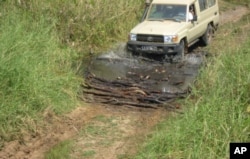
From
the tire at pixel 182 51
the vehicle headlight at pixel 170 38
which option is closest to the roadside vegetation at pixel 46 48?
the vehicle headlight at pixel 170 38

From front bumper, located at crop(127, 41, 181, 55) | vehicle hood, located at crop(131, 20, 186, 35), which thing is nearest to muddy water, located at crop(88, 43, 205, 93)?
front bumper, located at crop(127, 41, 181, 55)

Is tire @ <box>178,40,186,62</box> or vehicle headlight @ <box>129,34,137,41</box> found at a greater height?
vehicle headlight @ <box>129,34,137,41</box>

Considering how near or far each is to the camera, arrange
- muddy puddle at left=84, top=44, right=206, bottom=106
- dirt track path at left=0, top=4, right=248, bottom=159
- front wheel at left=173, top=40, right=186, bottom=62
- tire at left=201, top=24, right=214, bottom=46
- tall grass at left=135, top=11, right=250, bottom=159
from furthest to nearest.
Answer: tire at left=201, top=24, right=214, bottom=46
front wheel at left=173, top=40, right=186, bottom=62
muddy puddle at left=84, top=44, right=206, bottom=106
dirt track path at left=0, top=4, right=248, bottom=159
tall grass at left=135, top=11, right=250, bottom=159

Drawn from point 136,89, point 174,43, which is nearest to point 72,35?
point 174,43

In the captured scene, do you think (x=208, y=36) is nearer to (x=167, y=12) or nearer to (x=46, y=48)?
(x=167, y=12)

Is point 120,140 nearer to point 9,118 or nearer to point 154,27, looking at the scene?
point 9,118

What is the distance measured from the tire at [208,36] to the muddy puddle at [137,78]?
3.07ft

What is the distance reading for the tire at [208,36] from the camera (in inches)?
480

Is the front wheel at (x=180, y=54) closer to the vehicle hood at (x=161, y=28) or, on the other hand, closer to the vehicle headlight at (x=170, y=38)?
the vehicle headlight at (x=170, y=38)

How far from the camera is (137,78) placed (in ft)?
29.7

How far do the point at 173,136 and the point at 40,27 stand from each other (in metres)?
5.09

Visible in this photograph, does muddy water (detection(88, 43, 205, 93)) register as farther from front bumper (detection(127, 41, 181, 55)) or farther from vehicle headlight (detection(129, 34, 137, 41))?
vehicle headlight (detection(129, 34, 137, 41))

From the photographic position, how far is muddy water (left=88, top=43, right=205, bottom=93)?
8.69 metres

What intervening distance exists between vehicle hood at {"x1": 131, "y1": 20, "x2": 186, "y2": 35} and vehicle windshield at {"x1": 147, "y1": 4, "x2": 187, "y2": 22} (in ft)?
0.75
